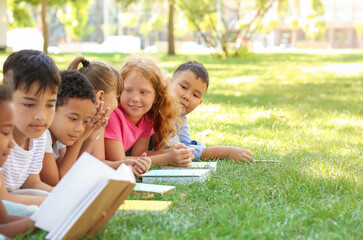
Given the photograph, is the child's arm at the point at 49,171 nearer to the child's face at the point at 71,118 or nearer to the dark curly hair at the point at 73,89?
the child's face at the point at 71,118

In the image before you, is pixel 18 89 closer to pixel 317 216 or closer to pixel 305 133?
pixel 317 216

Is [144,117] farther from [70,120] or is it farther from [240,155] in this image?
[70,120]

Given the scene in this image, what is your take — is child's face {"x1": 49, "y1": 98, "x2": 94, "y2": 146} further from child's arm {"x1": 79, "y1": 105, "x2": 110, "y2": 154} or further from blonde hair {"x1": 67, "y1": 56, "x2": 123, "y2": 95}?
blonde hair {"x1": 67, "y1": 56, "x2": 123, "y2": 95}

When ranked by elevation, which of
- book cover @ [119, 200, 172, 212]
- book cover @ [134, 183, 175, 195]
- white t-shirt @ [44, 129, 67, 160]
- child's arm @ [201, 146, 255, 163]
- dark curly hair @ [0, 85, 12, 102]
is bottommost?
child's arm @ [201, 146, 255, 163]

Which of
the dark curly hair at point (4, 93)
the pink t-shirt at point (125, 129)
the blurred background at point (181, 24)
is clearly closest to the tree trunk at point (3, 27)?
the blurred background at point (181, 24)

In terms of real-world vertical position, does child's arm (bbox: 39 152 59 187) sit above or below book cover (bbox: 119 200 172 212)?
above

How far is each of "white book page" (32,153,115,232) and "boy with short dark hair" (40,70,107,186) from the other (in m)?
0.68

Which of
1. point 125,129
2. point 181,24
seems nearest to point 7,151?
point 125,129

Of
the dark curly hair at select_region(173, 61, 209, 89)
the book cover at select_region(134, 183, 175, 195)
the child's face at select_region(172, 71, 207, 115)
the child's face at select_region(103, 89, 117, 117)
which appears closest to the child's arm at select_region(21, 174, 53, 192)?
the book cover at select_region(134, 183, 175, 195)

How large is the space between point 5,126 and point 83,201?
0.42 meters

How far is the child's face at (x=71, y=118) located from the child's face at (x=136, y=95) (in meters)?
0.97

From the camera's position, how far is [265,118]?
6.12 meters

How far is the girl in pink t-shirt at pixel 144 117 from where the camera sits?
3795 millimetres

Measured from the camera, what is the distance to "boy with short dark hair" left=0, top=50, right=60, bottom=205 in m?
2.51
